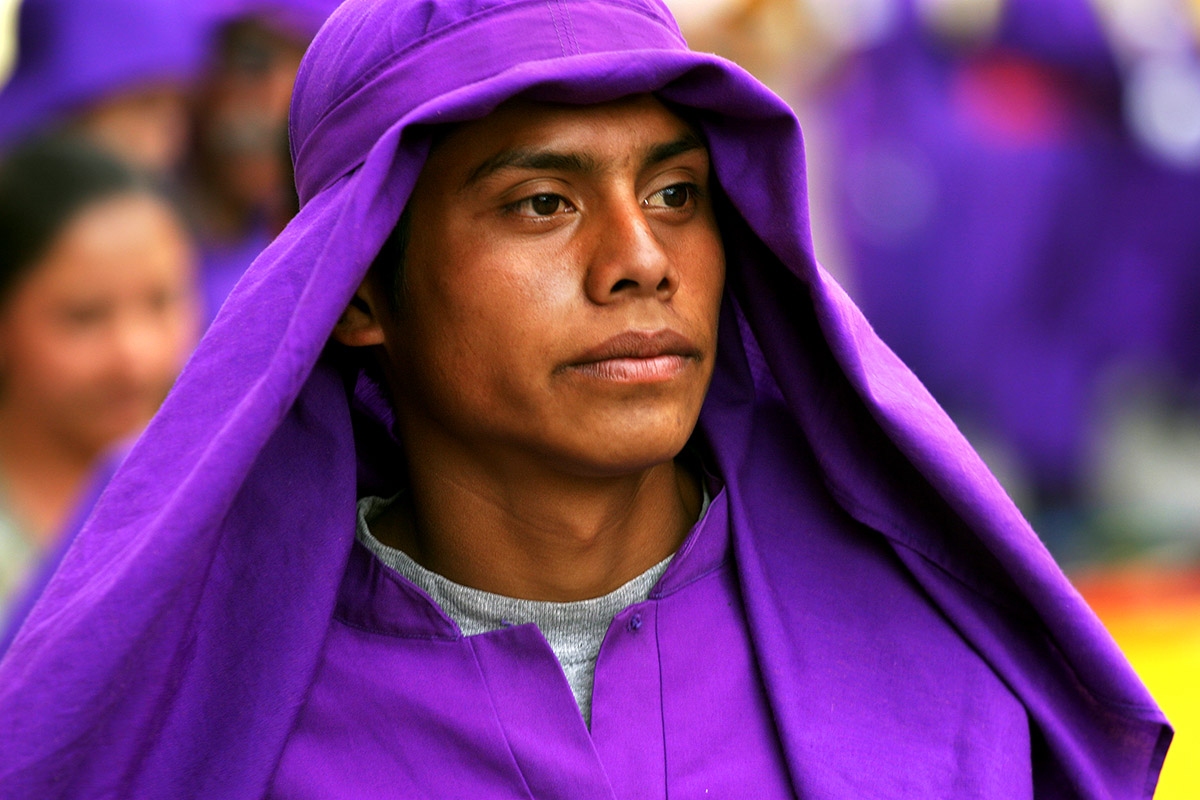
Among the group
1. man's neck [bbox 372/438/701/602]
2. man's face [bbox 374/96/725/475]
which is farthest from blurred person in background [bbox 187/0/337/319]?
man's face [bbox 374/96/725/475]

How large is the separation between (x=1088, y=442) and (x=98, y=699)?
5886mm

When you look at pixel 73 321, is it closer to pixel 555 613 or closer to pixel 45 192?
pixel 45 192

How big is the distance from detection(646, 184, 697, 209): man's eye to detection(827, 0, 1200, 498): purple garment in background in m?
4.86

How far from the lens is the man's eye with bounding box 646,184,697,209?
6.79ft

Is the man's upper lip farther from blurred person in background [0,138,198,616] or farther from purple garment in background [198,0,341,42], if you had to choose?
purple garment in background [198,0,341,42]

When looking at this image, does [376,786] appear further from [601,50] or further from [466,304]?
[601,50]

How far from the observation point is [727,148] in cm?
207

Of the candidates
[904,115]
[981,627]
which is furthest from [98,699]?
[904,115]

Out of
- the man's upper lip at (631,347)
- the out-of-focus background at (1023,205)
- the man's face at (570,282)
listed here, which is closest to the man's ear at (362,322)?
the man's face at (570,282)

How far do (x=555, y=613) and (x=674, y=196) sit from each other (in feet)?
2.00

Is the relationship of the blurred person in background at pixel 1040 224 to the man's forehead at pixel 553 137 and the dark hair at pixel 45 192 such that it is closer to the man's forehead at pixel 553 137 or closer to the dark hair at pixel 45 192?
the dark hair at pixel 45 192

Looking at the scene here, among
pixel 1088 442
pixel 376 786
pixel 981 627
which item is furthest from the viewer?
pixel 1088 442

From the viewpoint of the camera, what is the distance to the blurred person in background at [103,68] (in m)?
4.59

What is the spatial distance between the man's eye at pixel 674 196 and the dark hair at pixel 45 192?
2.42m
